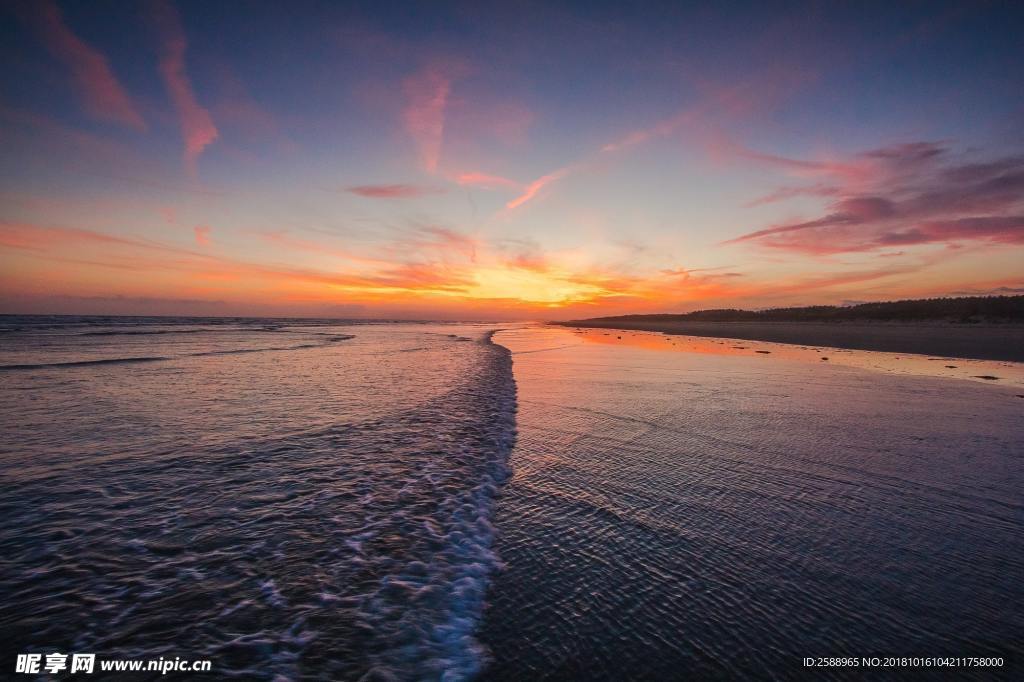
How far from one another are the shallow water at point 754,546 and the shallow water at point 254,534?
67cm

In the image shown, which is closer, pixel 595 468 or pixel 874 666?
pixel 874 666

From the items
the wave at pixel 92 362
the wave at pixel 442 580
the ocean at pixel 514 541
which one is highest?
the wave at pixel 92 362

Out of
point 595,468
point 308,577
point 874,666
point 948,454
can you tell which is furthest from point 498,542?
point 948,454

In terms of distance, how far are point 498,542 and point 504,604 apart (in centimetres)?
→ 98

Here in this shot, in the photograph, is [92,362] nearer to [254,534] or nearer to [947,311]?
[254,534]

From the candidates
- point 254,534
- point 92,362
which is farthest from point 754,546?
point 92,362

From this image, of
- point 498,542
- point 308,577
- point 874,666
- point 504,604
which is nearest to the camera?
point 874,666

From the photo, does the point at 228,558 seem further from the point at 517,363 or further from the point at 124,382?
the point at 517,363

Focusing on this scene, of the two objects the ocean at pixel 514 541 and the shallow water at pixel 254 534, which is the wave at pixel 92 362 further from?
the ocean at pixel 514 541

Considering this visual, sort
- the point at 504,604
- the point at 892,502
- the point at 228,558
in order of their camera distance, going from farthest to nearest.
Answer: the point at 892,502 < the point at 228,558 < the point at 504,604

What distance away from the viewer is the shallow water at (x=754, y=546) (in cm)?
289

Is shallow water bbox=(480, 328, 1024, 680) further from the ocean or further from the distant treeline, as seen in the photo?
the distant treeline

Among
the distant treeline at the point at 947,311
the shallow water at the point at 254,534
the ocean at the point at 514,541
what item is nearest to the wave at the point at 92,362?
the shallow water at the point at 254,534

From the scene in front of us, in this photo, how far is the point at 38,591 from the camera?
11.4 feet
